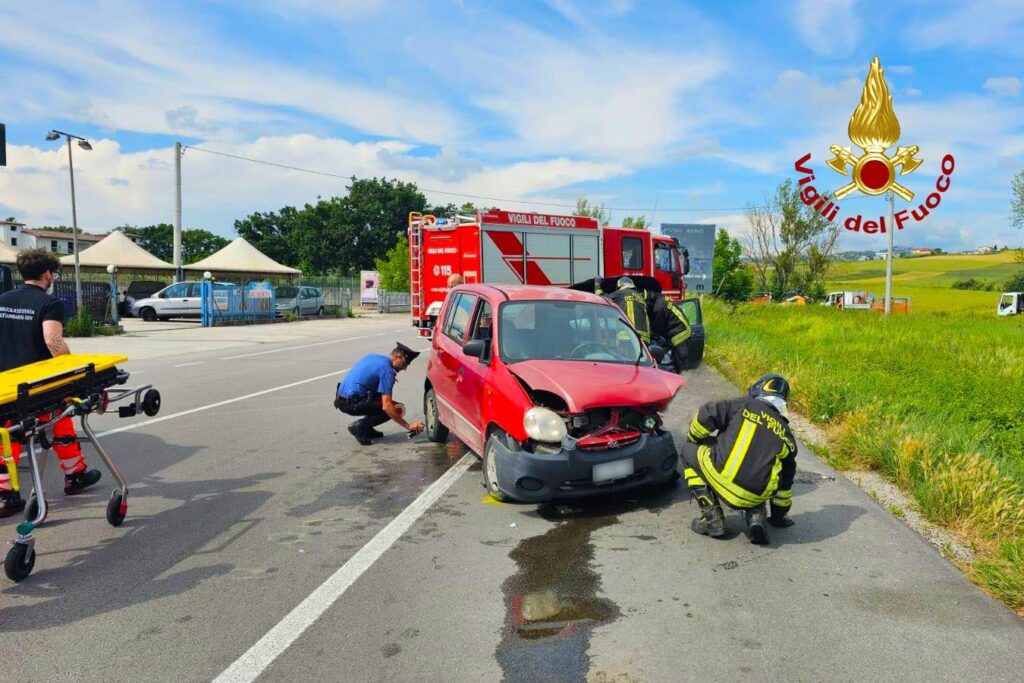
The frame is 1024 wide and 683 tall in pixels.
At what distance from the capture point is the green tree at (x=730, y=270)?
47.3 metres

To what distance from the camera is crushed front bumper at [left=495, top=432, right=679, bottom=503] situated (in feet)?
18.1

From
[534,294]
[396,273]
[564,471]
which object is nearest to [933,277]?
[396,273]

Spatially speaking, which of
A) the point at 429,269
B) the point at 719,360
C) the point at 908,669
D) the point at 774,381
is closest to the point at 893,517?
the point at 774,381

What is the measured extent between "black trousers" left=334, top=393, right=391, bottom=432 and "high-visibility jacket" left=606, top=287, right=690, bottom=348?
3.38 metres

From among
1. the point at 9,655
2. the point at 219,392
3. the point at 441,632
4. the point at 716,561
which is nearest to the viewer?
the point at 9,655

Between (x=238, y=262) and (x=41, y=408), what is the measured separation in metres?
42.4

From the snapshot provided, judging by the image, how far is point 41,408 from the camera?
15.4 feet

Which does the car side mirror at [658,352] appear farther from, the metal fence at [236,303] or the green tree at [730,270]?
the green tree at [730,270]

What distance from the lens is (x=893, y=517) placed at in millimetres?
5914

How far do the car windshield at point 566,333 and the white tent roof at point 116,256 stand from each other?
37369 millimetres

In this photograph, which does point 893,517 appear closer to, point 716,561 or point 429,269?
point 716,561

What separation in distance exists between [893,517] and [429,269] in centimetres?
1242

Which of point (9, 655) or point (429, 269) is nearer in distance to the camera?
point (9, 655)

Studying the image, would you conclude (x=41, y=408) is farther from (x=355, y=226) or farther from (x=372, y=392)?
(x=355, y=226)
